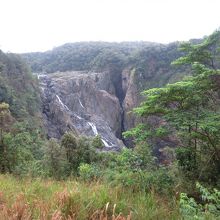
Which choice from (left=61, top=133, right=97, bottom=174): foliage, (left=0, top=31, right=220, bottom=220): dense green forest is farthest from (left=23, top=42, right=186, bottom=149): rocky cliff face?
(left=0, top=31, right=220, bottom=220): dense green forest

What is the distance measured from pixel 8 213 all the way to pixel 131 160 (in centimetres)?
571

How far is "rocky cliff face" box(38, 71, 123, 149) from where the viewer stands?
52.8 metres

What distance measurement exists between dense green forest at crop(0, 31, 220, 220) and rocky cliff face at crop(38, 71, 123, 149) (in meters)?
30.2

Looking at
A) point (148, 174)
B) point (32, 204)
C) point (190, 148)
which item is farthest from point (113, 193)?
point (190, 148)

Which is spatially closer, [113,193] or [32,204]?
[32,204]

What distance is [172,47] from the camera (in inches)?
2808

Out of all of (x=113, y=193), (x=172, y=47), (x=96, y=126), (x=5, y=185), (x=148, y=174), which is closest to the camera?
(x=113, y=193)

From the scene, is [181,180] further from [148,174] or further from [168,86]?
[168,86]

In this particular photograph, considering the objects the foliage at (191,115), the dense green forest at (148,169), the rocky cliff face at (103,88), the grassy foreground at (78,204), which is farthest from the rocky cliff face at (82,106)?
the grassy foreground at (78,204)

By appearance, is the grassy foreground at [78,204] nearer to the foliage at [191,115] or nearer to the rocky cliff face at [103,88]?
the foliage at [191,115]

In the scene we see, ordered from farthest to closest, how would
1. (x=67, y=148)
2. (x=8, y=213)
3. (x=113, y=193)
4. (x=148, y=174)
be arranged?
(x=67, y=148) → (x=148, y=174) → (x=113, y=193) → (x=8, y=213)

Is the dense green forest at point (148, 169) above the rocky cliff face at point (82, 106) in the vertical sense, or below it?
above

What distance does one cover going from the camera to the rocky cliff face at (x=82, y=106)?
5275 cm

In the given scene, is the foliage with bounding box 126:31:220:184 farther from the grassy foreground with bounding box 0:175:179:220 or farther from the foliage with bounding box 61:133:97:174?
the foliage with bounding box 61:133:97:174
